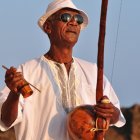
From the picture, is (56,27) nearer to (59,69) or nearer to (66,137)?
(59,69)

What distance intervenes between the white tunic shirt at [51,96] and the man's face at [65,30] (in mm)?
233

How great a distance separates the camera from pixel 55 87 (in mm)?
6781

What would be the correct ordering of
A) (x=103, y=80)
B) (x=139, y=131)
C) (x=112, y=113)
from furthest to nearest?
(x=139, y=131) → (x=103, y=80) → (x=112, y=113)

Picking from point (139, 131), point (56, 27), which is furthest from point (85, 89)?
point (139, 131)

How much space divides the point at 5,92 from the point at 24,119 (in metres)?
0.28

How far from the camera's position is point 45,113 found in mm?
6621

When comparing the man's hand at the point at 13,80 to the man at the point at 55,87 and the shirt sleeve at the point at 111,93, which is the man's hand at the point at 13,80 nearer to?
the man at the point at 55,87

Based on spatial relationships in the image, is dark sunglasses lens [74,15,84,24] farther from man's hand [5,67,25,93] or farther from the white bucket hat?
man's hand [5,67,25,93]

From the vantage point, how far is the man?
258 inches

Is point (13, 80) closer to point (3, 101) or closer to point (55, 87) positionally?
point (3, 101)

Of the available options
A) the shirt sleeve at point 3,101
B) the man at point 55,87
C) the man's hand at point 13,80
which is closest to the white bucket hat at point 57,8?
the man at point 55,87

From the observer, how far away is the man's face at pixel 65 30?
6816 mm

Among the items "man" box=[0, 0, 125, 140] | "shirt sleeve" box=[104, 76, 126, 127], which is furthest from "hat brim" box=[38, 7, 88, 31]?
"shirt sleeve" box=[104, 76, 126, 127]

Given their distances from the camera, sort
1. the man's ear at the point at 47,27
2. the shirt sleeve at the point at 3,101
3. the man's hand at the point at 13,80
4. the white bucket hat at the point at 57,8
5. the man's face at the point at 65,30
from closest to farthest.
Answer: the man's hand at the point at 13,80, the shirt sleeve at the point at 3,101, the man's face at the point at 65,30, the white bucket hat at the point at 57,8, the man's ear at the point at 47,27
